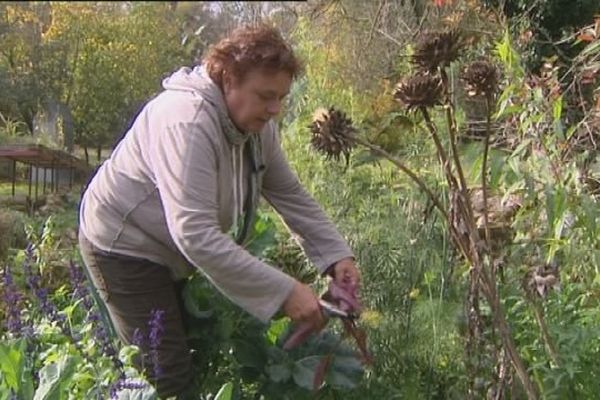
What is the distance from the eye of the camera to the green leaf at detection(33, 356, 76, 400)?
2860 millimetres

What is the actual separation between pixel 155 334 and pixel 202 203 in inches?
16.2

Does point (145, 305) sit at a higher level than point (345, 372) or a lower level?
higher

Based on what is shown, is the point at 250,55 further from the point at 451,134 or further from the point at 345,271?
the point at 345,271

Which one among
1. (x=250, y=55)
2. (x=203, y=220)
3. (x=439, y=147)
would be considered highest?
(x=250, y=55)

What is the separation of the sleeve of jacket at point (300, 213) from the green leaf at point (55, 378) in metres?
0.82

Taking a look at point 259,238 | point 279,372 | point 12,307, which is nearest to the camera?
point 12,307

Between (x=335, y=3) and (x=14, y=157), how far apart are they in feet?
9.92

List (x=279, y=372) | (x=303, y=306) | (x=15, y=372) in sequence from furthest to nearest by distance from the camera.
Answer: (x=279, y=372) < (x=15, y=372) < (x=303, y=306)

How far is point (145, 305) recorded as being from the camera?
10.8 feet

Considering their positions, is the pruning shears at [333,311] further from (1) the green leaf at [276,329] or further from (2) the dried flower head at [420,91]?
(1) the green leaf at [276,329]

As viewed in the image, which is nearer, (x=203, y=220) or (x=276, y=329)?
(x=203, y=220)

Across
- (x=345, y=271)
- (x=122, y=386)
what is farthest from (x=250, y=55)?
(x=122, y=386)

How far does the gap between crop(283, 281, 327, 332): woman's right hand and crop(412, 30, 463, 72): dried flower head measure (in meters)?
0.70

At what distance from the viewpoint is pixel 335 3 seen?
8398 millimetres
